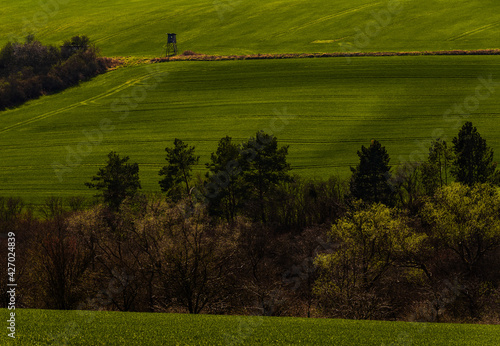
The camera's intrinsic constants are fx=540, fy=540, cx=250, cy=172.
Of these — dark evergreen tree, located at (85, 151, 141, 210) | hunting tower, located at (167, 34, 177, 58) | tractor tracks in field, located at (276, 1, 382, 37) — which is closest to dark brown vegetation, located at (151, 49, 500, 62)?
hunting tower, located at (167, 34, 177, 58)

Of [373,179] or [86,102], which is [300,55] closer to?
[86,102]

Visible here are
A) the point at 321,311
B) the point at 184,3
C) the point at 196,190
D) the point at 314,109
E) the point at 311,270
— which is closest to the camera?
the point at 321,311

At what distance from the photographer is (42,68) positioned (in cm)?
12656

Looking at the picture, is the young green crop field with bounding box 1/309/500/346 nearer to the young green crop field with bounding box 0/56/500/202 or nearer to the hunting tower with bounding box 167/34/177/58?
the young green crop field with bounding box 0/56/500/202

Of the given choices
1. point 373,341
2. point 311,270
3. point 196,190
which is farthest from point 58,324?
point 196,190

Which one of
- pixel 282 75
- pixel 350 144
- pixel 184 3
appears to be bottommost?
pixel 350 144

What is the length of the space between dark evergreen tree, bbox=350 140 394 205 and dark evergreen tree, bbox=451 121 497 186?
32.8 ft

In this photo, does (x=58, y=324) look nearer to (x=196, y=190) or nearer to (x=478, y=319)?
(x=478, y=319)

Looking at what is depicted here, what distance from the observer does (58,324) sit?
26.6m

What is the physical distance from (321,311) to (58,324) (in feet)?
71.8

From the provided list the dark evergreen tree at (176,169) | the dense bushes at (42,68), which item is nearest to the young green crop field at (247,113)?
the dense bushes at (42,68)

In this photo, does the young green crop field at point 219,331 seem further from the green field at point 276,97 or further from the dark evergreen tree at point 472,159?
the green field at point 276,97

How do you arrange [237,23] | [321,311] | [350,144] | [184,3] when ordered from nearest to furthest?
1. [321,311]
2. [350,144]
3. [237,23]
4. [184,3]

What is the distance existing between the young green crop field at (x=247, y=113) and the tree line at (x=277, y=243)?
8245 millimetres
